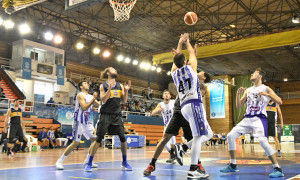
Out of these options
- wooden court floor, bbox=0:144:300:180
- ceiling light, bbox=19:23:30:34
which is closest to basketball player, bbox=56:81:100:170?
wooden court floor, bbox=0:144:300:180

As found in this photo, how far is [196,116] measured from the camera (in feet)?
15.2

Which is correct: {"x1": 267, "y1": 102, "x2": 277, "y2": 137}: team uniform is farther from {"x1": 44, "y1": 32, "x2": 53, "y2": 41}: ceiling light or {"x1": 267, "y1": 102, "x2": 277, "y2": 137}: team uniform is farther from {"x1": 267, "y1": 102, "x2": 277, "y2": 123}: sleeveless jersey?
{"x1": 44, "y1": 32, "x2": 53, "y2": 41}: ceiling light

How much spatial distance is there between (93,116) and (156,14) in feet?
29.3

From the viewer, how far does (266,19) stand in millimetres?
21125

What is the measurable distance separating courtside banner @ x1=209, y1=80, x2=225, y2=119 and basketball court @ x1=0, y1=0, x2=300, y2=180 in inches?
4.9

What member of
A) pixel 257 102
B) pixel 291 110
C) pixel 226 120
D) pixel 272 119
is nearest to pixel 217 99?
pixel 226 120

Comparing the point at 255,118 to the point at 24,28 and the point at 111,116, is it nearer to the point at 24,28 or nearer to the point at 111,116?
the point at 111,116

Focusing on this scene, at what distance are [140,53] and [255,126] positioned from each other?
2731 centimetres

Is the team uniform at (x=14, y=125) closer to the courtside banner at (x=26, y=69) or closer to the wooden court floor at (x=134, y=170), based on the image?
the wooden court floor at (x=134, y=170)

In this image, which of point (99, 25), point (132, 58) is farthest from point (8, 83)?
point (132, 58)

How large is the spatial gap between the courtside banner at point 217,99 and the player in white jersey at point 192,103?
30.0 metres

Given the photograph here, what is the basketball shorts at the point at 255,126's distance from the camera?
5488mm

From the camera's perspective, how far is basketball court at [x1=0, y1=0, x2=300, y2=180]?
19.1m

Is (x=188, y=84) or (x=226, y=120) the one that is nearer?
(x=188, y=84)
